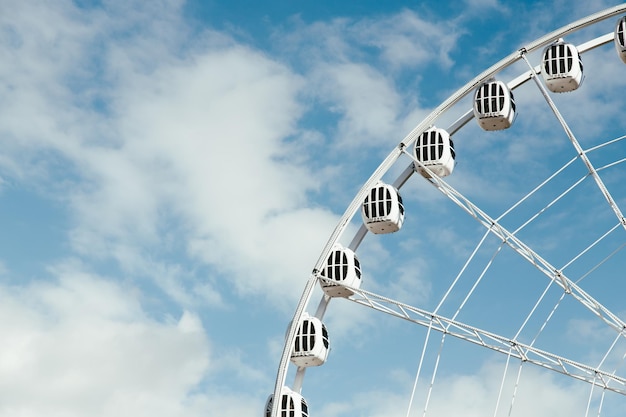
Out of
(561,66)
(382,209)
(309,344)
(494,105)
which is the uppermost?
(561,66)

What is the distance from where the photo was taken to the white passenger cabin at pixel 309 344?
92.7 feet

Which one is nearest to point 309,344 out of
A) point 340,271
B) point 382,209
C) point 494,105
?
point 340,271

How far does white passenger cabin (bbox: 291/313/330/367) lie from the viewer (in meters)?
28.3

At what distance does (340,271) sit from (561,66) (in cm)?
737

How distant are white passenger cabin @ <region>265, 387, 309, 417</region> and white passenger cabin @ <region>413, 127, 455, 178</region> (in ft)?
21.4

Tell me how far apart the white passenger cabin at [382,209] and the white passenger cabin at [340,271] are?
0.93 meters

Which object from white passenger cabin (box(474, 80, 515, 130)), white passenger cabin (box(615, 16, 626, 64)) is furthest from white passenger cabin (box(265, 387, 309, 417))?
white passenger cabin (box(615, 16, 626, 64))

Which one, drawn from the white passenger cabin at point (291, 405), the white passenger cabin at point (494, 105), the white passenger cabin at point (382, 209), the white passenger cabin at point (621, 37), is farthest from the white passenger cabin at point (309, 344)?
the white passenger cabin at point (621, 37)

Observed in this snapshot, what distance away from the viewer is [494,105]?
27953 mm

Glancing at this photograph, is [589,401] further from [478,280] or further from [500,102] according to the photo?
[500,102]

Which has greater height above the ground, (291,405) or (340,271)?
(340,271)

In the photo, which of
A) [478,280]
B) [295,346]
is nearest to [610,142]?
[478,280]

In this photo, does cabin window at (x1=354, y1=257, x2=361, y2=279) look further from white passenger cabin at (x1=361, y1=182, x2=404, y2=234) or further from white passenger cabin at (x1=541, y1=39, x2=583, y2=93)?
white passenger cabin at (x1=541, y1=39, x2=583, y2=93)

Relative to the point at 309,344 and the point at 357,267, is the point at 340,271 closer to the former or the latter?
the point at 357,267
